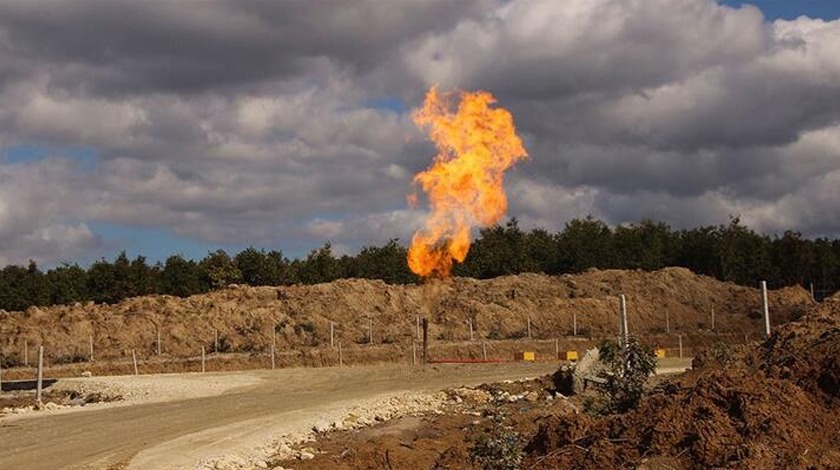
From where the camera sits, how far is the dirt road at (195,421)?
2184 centimetres

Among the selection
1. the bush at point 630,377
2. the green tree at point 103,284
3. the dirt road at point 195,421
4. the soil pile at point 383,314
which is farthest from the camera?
the green tree at point 103,284

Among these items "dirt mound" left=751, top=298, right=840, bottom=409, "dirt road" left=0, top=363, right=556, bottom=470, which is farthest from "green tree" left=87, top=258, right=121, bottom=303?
"dirt mound" left=751, top=298, right=840, bottom=409

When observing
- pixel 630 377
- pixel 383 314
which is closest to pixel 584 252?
pixel 383 314

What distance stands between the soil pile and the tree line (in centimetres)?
1109

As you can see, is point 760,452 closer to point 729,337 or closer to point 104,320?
point 729,337

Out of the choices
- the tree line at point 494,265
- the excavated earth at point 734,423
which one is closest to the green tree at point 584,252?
the tree line at point 494,265

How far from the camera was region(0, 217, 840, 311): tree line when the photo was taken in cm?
A: 8531

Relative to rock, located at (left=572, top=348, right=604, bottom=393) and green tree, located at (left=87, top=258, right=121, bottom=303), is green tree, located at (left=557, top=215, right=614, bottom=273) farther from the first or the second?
rock, located at (left=572, top=348, right=604, bottom=393)

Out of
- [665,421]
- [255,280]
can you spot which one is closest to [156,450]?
[665,421]

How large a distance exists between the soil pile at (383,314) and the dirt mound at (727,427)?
162 feet

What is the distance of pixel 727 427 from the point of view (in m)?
11.8

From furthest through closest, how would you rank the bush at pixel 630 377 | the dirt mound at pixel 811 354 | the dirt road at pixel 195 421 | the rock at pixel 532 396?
the rock at pixel 532 396 < the dirt road at pixel 195 421 < the bush at pixel 630 377 < the dirt mound at pixel 811 354

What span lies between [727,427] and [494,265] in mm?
82522

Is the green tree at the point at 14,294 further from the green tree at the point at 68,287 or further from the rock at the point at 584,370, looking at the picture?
the rock at the point at 584,370
